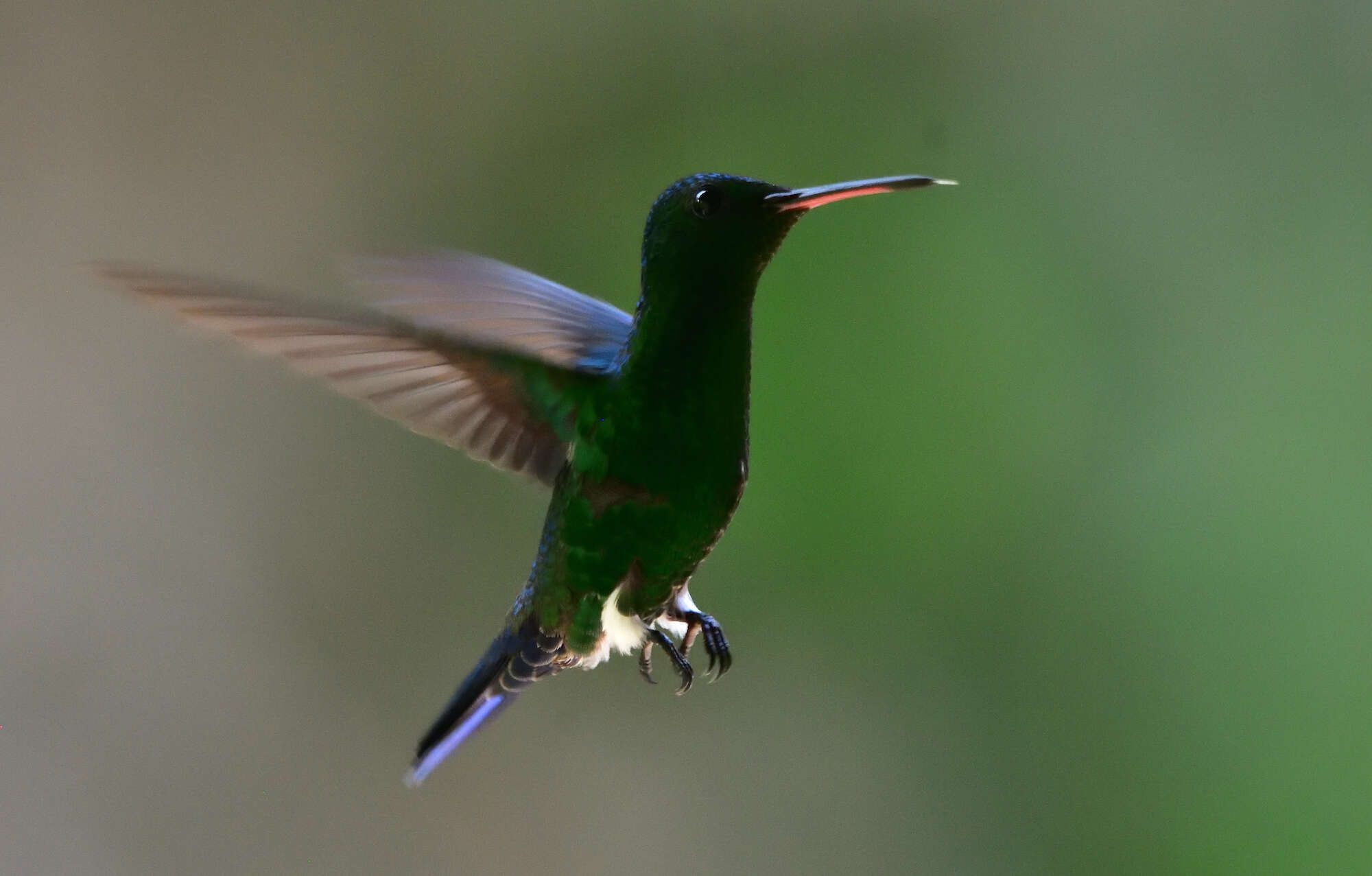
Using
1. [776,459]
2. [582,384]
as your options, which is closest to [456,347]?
[582,384]

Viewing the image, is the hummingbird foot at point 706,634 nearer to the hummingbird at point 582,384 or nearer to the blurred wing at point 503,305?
the hummingbird at point 582,384

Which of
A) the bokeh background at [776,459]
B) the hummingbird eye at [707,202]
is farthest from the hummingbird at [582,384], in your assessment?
the bokeh background at [776,459]

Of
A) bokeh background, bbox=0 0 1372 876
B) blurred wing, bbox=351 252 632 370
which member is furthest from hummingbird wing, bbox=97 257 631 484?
bokeh background, bbox=0 0 1372 876

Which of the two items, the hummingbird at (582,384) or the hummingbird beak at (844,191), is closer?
the hummingbird beak at (844,191)

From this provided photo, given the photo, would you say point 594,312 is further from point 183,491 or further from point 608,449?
point 183,491

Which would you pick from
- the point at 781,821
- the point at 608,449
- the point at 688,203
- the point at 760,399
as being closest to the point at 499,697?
the point at 608,449

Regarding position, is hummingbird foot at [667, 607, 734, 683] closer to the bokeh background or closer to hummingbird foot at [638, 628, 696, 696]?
hummingbird foot at [638, 628, 696, 696]
